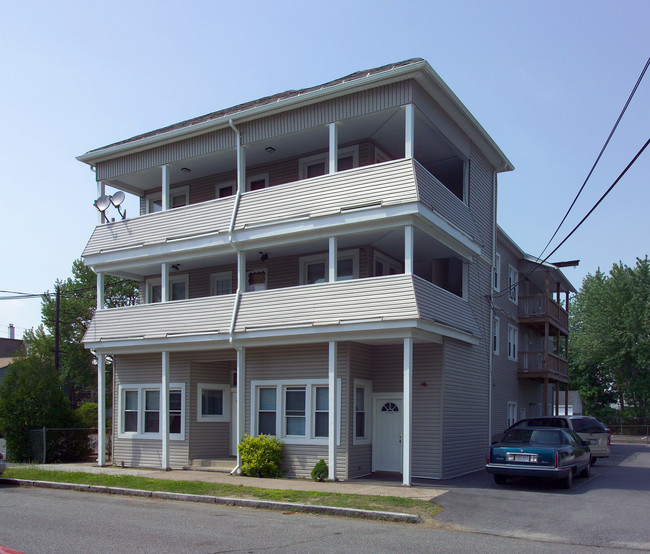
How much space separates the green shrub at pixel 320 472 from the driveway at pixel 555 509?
2.89 m

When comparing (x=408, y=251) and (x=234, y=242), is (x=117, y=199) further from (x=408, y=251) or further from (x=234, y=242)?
(x=408, y=251)

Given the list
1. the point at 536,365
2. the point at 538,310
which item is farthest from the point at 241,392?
the point at 538,310

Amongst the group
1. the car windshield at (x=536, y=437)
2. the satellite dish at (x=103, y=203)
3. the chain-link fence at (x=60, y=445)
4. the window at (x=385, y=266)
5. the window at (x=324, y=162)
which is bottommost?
the chain-link fence at (x=60, y=445)

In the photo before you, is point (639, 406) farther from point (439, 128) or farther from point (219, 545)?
point (219, 545)

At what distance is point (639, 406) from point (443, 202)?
44.7 m

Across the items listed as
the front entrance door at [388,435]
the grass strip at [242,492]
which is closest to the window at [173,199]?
the grass strip at [242,492]

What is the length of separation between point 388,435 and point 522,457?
426 cm

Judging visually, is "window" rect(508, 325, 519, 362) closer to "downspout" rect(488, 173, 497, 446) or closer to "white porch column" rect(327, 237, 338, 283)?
"downspout" rect(488, 173, 497, 446)

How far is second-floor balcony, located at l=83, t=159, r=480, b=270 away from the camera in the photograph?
55.3 ft

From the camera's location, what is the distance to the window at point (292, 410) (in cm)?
1808

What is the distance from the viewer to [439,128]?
18516 mm

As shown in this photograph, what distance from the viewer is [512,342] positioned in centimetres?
2728

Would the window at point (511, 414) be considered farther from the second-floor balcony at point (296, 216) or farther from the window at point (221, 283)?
the window at point (221, 283)

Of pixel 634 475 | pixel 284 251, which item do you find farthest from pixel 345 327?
pixel 634 475
